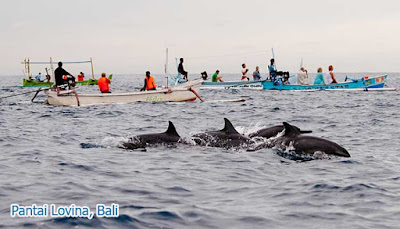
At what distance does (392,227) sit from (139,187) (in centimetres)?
399

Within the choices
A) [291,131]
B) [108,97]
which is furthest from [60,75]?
[291,131]

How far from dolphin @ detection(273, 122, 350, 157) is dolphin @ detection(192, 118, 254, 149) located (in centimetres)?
88

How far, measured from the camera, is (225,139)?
12812 mm

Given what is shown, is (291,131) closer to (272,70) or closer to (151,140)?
(151,140)

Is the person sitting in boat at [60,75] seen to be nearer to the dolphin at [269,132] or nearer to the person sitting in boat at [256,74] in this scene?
the dolphin at [269,132]

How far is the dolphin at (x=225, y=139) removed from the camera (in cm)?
1266

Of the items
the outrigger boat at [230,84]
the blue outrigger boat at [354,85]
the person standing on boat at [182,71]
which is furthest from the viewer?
the outrigger boat at [230,84]

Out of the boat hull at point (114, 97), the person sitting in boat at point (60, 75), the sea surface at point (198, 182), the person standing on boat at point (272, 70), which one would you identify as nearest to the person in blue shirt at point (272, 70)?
the person standing on boat at point (272, 70)

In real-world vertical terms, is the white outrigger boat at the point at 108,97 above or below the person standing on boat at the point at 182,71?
below

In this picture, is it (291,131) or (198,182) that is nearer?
(198,182)

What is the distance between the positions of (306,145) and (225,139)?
219 centimetres

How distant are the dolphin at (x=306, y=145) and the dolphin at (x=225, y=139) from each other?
34.7 inches

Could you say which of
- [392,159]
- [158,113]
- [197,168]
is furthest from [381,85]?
[197,168]

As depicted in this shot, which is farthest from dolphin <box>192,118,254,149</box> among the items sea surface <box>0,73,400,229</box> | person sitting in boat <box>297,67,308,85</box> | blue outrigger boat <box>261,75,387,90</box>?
person sitting in boat <box>297,67,308,85</box>
